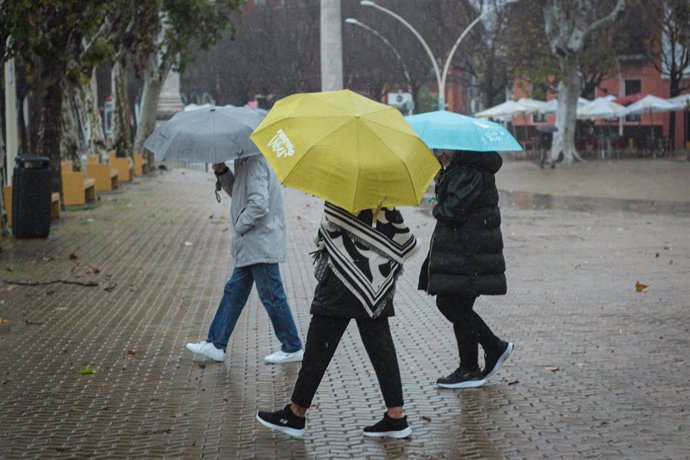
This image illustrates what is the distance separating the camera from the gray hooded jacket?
27.1 ft

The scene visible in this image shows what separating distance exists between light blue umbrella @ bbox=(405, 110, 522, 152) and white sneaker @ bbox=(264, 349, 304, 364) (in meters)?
2.06

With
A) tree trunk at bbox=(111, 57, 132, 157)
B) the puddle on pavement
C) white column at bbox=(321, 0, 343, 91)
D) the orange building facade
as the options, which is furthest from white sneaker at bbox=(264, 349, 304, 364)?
the orange building facade

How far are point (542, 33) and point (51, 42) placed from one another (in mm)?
35858

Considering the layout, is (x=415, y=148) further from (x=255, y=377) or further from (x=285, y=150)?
(x=255, y=377)

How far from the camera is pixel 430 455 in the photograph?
6.25m

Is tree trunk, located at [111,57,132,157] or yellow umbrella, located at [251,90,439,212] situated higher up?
tree trunk, located at [111,57,132,157]

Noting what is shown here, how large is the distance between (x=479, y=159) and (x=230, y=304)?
→ 7.07ft

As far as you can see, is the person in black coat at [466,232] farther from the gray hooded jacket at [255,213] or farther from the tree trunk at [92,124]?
the tree trunk at [92,124]

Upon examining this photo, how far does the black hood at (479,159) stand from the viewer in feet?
24.5

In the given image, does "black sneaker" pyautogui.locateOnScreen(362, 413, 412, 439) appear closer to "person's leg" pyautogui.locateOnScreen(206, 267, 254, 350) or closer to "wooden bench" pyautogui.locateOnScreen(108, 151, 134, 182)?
"person's leg" pyautogui.locateOnScreen(206, 267, 254, 350)

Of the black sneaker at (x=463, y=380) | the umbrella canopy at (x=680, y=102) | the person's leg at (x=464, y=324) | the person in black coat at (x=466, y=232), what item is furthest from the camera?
the umbrella canopy at (x=680, y=102)

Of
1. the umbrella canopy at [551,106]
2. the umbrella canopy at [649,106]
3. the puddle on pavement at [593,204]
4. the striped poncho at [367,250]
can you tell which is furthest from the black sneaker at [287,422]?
the umbrella canopy at [551,106]

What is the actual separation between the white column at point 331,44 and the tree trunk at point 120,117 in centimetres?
1116

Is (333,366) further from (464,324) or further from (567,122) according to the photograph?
(567,122)
